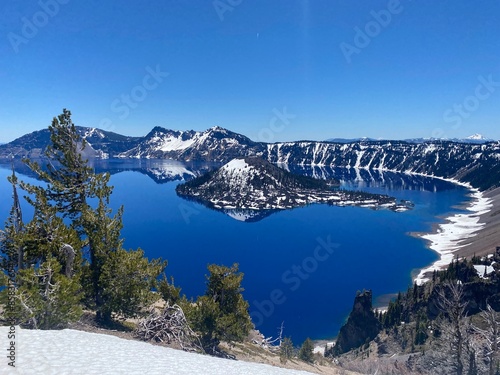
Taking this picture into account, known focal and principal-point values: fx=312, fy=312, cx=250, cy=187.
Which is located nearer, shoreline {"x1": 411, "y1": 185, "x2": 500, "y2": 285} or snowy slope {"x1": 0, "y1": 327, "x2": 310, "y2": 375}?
snowy slope {"x1": 0, "y1": 327, "x2": 310, "y2": 375}

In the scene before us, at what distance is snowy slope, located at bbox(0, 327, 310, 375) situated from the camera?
11.5 meters

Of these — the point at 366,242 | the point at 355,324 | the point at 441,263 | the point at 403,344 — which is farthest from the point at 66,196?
the point at 366,242

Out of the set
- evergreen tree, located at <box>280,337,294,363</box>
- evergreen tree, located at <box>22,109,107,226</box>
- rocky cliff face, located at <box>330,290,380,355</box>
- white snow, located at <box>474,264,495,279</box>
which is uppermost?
evergreen tree, located at <box>22,109,107,226</box>

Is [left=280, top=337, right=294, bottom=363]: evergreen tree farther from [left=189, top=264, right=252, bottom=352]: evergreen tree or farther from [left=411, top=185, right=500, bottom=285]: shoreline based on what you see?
[left=411, top=185, right=500, bottom=285]: shoreline

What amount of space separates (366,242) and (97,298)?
491ft

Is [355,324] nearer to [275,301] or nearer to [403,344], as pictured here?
[403,344]

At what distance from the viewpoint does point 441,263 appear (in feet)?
394

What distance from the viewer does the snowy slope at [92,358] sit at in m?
11.5

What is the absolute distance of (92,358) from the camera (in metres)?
13.1

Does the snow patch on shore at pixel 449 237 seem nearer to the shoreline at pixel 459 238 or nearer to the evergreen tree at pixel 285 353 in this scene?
the shoreline at pixel 459 238

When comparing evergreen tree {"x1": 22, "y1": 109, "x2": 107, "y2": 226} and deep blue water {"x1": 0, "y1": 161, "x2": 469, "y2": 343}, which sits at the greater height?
evergreen tree {"x1": 22, "y1": 109, "x2": 107, "y2": 226}

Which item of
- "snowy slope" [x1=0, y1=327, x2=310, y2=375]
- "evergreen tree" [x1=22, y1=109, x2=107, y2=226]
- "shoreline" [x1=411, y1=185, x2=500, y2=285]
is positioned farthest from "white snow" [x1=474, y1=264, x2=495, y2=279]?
"evergreen tree" [x1=22, y1=109, x2=107, y2=226]

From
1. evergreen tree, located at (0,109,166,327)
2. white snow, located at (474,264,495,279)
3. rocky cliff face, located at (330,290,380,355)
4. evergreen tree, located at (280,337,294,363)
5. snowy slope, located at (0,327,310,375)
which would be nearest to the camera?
snowy slope, located at (0,327,310,375)

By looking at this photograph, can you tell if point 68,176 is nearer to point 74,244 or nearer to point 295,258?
point 74,244
